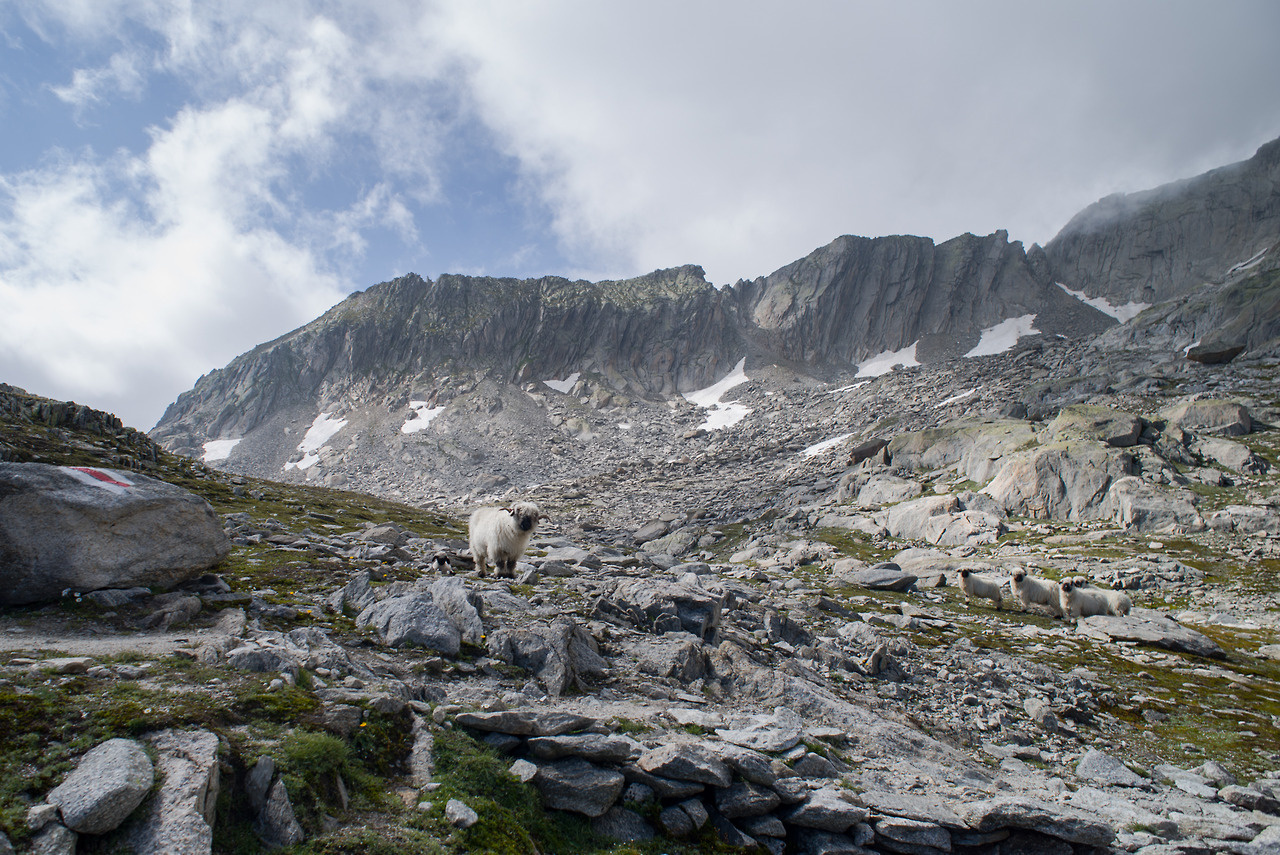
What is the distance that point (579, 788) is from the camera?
23.5 ft

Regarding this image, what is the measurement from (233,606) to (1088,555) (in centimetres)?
4533

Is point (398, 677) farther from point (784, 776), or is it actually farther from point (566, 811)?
point (784, 776)

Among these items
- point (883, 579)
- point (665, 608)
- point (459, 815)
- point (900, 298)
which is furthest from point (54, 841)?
point (900, 298)

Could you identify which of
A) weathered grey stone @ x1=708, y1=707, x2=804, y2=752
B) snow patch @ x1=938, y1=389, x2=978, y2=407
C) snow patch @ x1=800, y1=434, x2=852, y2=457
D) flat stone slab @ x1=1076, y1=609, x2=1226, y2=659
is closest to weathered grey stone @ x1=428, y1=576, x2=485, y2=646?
weathered grey stone @ x1=708, y1=707, x2=804, y2=752

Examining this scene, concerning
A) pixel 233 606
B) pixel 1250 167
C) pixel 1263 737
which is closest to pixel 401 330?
pixel 233 606

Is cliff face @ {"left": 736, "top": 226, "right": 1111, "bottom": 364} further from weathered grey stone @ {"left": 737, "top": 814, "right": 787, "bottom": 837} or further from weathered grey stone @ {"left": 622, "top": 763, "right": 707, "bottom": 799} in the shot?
weathered grey stone @ {"left": 622, "top": 763, "right": 707, "bottom": 799}

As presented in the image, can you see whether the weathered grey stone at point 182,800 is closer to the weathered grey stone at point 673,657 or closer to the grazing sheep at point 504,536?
the weathered grey stone at point 673,657

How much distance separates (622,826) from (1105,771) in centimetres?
1161

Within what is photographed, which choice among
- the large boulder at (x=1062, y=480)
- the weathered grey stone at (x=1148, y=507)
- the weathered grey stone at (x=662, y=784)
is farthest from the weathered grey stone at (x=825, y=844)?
the large boulder at (x=1062, y=480)

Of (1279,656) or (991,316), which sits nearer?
(1279,656)

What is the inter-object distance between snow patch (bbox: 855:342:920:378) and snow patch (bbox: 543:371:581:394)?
8438cm

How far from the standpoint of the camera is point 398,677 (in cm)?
932

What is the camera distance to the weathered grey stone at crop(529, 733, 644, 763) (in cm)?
746

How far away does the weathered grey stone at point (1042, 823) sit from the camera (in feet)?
24.9
